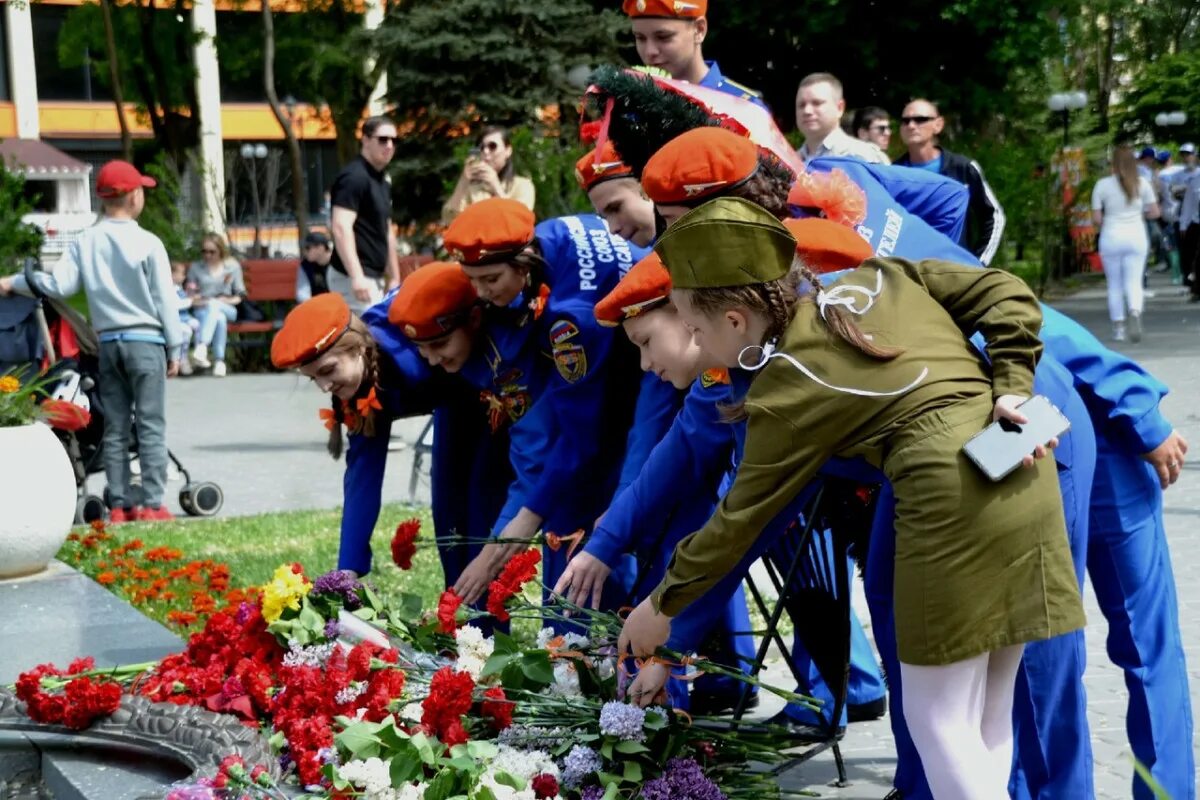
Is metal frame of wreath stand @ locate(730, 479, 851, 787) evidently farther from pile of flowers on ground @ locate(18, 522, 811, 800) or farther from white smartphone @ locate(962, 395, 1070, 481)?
white smartphone @ locate(962, 395, 1070, 481)

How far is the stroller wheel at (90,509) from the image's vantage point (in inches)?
373

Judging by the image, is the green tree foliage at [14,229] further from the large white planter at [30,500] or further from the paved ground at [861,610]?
the large white planter at [30,500]

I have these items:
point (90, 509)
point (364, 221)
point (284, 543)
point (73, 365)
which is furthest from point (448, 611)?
point (364, 221)

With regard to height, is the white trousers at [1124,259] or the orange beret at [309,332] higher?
the orange beret at [309,332]

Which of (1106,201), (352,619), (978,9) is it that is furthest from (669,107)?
(978,9)

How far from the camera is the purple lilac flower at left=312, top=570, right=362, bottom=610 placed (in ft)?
13.7

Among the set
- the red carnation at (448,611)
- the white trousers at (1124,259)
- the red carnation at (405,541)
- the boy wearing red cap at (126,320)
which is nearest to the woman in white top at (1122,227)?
the white trousers at (1124,259)

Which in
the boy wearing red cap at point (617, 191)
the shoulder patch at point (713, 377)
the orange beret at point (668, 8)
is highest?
the orange beret at point (668, 8)

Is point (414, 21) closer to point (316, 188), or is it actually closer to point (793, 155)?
point (793, 155)

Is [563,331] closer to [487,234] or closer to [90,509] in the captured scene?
[487,234]

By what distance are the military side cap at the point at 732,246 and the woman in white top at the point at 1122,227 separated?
1258 centimetres

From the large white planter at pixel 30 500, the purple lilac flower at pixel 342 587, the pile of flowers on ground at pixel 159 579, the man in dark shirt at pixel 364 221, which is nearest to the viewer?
the purple lilac flower at pixel 342 587

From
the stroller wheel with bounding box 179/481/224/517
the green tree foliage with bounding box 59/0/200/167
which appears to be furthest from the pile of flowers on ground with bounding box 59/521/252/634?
the green tree foliage with bounding box 59/0/200/167

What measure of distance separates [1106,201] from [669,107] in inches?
463
